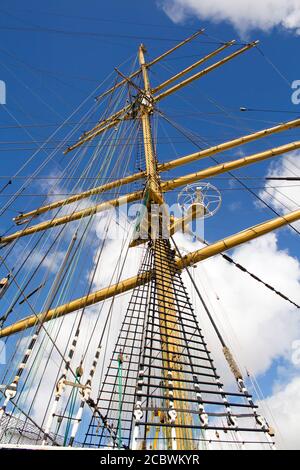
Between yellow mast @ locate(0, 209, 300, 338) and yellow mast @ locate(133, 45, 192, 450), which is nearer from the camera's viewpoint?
yellow mast @ locate(133, 45, 192, 450)

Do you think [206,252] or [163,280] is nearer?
[163,280]

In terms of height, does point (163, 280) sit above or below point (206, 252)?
below

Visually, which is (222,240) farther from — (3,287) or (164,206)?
(3,287)

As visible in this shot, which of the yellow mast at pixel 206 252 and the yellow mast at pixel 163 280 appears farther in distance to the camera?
the yellow mast at pixel 206 252

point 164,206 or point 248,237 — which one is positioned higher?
point 164,206

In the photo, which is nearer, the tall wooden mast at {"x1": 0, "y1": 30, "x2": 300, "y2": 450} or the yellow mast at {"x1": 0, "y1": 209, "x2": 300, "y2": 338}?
the tall wooden mast at {"x1": 0, "y1": 30, "x2": 300, "y2": 450}

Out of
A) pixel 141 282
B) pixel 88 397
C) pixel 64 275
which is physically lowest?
pixel 88 397

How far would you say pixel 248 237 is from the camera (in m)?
9.00

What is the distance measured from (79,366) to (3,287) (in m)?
1.66

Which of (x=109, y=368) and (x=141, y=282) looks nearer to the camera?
(x=109, y=368)

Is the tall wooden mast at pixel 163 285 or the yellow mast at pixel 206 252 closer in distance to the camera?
the tall wooden mast at pixel 163 285
